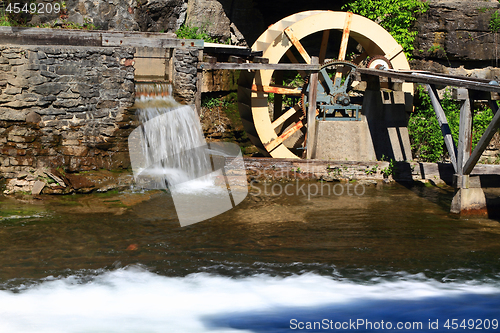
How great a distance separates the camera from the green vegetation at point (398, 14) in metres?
9.85

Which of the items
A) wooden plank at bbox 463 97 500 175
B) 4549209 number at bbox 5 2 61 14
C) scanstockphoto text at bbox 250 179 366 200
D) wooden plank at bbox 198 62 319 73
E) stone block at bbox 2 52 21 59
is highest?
4549209 number at bbox 5 2 61 14

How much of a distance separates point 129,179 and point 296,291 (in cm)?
368

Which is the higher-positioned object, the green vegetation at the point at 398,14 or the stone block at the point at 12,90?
the green vegetation at the point at 398,14

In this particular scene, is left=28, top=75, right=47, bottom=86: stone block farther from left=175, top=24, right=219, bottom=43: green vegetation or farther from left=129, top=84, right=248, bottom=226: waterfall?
left=175, top=24, right=219, bottom=43: green vegetation

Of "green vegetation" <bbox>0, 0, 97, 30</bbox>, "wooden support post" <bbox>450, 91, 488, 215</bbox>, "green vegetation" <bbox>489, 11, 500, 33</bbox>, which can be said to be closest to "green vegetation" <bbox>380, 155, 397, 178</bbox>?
"wooden support post" <bbox>450, 91, 488, 215</bbox>

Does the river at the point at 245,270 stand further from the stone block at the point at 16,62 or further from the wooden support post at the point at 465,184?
the stone block at the point at 16,62

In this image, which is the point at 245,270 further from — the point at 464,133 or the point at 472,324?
the point at 464,133

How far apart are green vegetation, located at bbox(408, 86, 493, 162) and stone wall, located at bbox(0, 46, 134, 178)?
17.6 feet

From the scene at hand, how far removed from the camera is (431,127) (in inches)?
357

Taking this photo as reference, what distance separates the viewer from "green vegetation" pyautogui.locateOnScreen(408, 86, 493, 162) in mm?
8961

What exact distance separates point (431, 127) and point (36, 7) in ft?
25.7

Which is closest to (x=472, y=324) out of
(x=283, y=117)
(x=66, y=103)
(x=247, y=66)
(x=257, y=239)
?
(x=257, y=239)

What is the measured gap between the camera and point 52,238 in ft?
16.1

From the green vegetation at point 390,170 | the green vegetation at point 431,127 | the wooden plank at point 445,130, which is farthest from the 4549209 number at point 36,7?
the green vegetation at point 431,127
